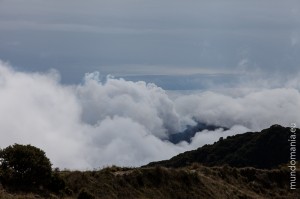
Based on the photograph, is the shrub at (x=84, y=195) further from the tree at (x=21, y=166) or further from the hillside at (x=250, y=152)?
the hillside at (x=250, y=152)

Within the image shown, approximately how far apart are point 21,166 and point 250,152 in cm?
6404

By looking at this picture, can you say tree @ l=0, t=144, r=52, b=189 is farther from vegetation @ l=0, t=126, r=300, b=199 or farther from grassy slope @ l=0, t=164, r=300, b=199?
grassy slope @ l=0, t=164, r=300, b=199

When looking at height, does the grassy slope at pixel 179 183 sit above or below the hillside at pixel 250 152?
below

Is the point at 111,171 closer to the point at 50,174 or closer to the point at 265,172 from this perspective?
the point at 50,174

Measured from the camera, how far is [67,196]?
30.1 metres

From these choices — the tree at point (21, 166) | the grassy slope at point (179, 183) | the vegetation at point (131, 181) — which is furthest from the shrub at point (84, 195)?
the tree at point (21, 166)

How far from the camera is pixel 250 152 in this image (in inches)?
3447

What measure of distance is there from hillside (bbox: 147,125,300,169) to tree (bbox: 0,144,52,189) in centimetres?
5264

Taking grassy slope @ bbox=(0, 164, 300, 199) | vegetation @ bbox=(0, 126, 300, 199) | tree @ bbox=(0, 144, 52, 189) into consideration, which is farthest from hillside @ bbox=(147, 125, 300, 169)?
tree @ bbox=(0, 144, 52, 189)

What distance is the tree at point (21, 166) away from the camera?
2856 centimetres

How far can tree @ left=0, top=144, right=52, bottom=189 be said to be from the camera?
2856 cm

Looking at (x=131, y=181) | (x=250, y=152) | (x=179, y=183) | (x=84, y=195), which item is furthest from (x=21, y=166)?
(x=250, y=152)

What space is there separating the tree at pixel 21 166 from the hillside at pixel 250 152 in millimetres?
52643

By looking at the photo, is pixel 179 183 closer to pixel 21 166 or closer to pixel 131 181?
pixel 131 181
